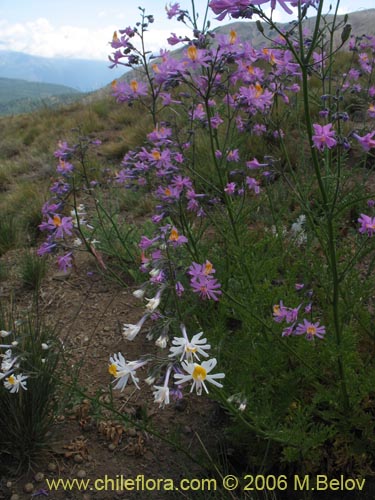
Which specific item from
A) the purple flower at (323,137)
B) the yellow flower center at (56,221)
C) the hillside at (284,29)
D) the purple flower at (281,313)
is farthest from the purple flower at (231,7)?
the yellow flower center at (56,221)

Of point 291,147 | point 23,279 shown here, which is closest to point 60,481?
point 23,279

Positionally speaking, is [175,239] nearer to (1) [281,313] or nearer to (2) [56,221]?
(1) [281,313]

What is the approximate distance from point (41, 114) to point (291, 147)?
915 cm

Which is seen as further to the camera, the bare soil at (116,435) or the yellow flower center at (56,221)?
the yellow flower center at (56,221)

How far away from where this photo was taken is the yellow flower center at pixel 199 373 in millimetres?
1198

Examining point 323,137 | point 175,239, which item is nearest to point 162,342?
point 175,239

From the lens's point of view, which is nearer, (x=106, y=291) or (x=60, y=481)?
(x=60, y=481)

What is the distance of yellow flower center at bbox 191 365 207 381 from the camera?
3.93ft

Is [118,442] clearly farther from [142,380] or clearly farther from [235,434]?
[235,434]

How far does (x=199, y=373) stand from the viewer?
3.94 ft

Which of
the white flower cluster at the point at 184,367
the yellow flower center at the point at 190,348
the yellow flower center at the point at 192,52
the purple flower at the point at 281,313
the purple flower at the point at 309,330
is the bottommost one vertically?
the purple flower at the point at 309,330

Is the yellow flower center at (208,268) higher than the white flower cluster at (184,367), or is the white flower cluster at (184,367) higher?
the yellow flower center at (208,268)

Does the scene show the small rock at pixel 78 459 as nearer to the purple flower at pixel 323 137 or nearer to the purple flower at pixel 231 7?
the purple flower at pixel 323 137

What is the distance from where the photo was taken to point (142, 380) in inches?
107
